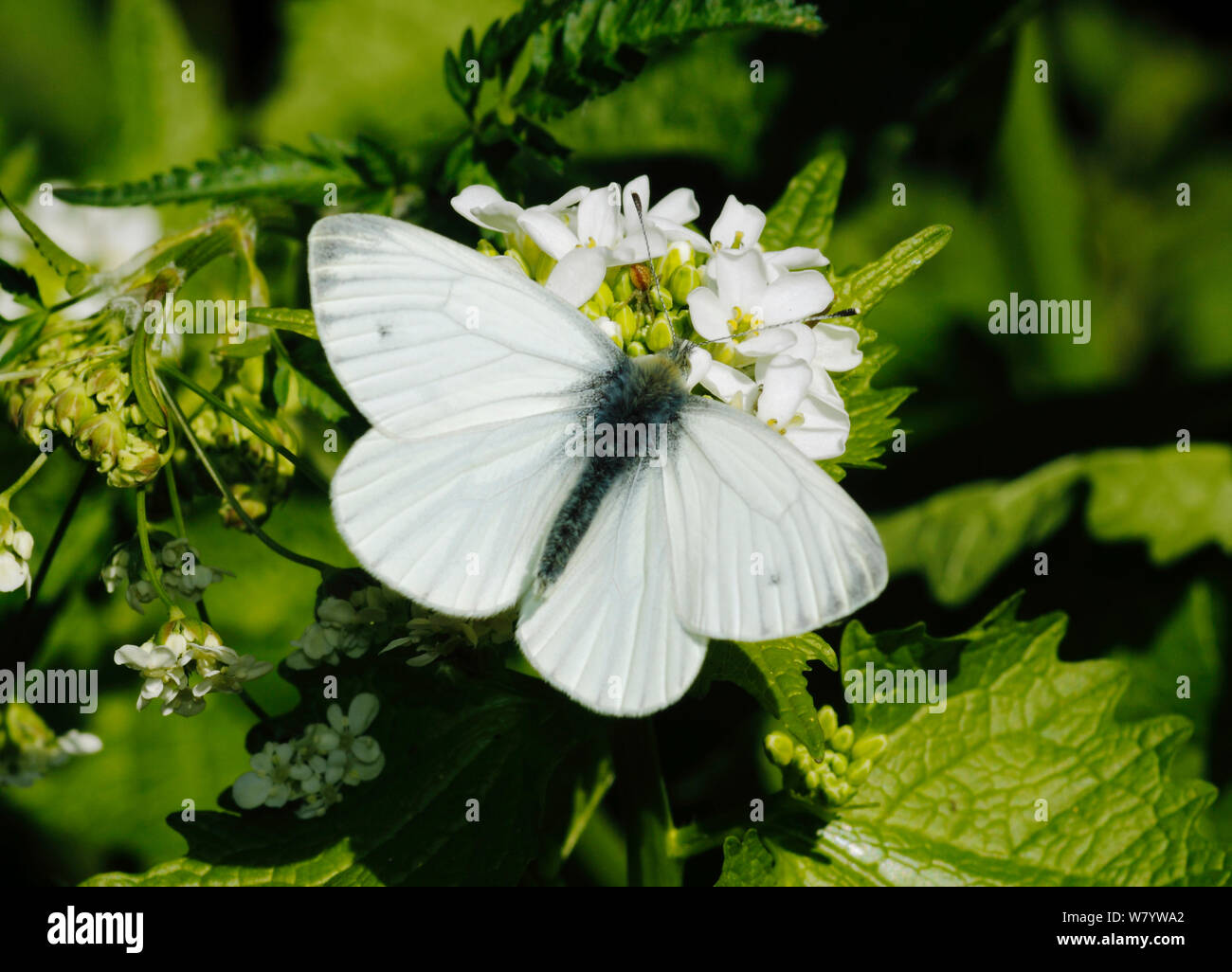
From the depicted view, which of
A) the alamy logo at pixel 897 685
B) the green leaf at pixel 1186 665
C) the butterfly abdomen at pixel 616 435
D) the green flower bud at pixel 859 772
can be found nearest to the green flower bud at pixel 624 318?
the butterfly abdomen at pixel 616 435

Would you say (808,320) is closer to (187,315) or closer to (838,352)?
(838,352)

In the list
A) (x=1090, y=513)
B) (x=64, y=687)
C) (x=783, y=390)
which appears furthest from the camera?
(x=1090, y=513)

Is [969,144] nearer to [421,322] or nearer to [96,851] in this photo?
[421,322]

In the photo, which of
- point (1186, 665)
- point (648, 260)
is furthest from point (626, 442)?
point (1186, 665)

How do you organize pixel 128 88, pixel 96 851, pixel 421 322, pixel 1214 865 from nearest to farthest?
pixel 421 322 → pixel 1214 865 → pixel 96 851 → pixel 128 88

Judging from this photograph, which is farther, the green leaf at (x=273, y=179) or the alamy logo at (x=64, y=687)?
the alamy logo at (x=64, y=687)

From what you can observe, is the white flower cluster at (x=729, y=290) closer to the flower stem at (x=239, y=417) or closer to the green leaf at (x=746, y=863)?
the flower stem at (x=239, y=417)

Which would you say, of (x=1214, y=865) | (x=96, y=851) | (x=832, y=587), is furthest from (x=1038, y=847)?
(x=96, y=851)
